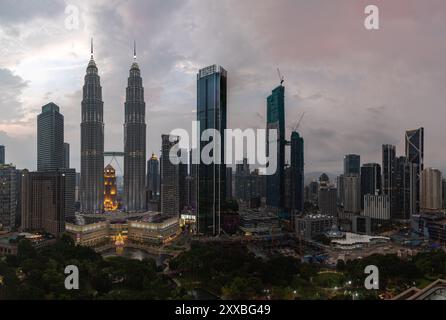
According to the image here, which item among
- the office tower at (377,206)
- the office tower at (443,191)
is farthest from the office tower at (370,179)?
the office tower at (443,191)

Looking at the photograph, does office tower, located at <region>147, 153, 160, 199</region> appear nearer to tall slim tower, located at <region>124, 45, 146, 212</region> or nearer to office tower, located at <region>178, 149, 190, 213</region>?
tall slim tower, located at <region>124, 45, 146, 212</region>

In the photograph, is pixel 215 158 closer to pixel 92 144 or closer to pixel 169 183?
pixel 169 183

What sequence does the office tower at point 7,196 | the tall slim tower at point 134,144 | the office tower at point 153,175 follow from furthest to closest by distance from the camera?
the office tower at point 153,175 → the tall slim tower at point 134,144 → the office tower at point 7,196

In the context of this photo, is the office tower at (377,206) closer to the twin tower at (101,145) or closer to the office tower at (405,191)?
the office tower at (405,191)

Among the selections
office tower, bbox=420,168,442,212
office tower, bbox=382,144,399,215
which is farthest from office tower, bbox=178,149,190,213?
office tower, bbox=420,168,442,212

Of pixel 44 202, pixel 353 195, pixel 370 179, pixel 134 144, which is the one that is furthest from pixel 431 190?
pixel 134 144

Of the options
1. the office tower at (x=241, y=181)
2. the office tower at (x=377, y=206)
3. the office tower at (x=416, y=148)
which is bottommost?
the office tower at (x=377, y=206)
